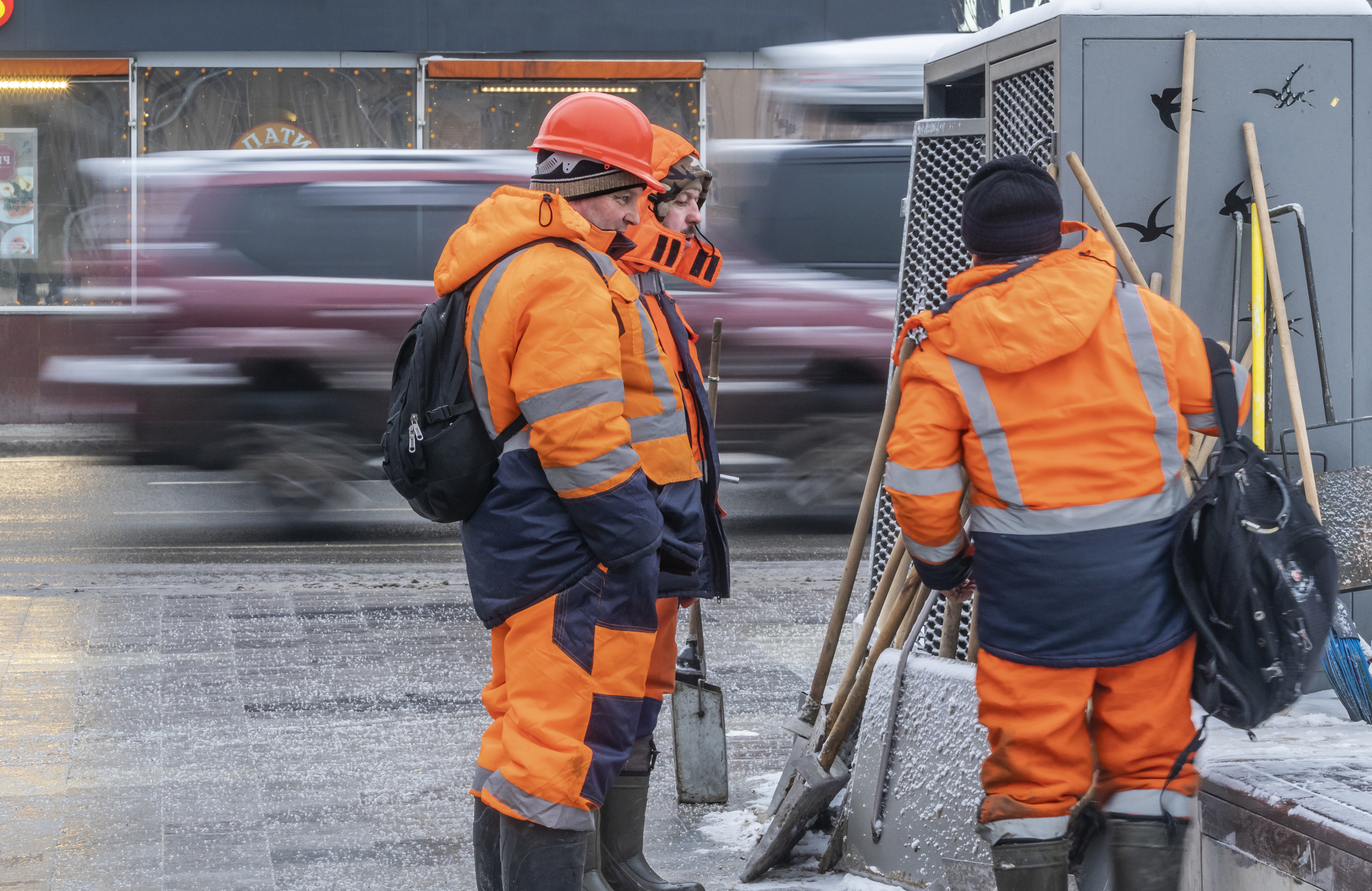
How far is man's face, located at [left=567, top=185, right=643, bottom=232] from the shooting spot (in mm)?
3268

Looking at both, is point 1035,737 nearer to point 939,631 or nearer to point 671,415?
point 671,415

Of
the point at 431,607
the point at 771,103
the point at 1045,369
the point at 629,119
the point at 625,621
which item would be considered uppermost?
the point at 771,103

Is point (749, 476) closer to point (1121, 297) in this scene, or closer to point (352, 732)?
point (352, 732)

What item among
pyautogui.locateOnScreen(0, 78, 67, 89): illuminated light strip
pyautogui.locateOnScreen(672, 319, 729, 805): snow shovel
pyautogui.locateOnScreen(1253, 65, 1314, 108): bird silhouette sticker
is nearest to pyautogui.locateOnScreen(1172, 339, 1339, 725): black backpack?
pyautogui.locateOnScreen(1253, 65, 1314, 108): bird silhouette sticker

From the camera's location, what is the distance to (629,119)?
3227 mm

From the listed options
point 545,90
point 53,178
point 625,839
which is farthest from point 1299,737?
point 53,178

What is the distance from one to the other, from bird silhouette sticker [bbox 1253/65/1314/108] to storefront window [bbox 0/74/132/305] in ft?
47.1

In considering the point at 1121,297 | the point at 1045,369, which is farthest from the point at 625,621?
the point at 1121,297

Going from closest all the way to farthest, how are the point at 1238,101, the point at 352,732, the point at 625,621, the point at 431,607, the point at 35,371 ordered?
1. the point at 625,621
2. the point at 1238,101
3. the point at 352,732
4. the point at 431,607
5. the point at 35,371

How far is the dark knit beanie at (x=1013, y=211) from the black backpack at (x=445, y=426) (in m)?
0.78

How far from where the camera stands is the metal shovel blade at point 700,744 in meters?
4.55

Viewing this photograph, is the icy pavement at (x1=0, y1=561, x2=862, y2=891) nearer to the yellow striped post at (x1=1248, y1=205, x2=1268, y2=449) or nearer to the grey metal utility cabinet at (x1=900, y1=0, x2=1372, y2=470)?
the yellow striped post at (x1=1248, y1=205, x2=1268, y2=449)

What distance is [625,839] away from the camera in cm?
380

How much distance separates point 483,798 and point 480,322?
97cm
